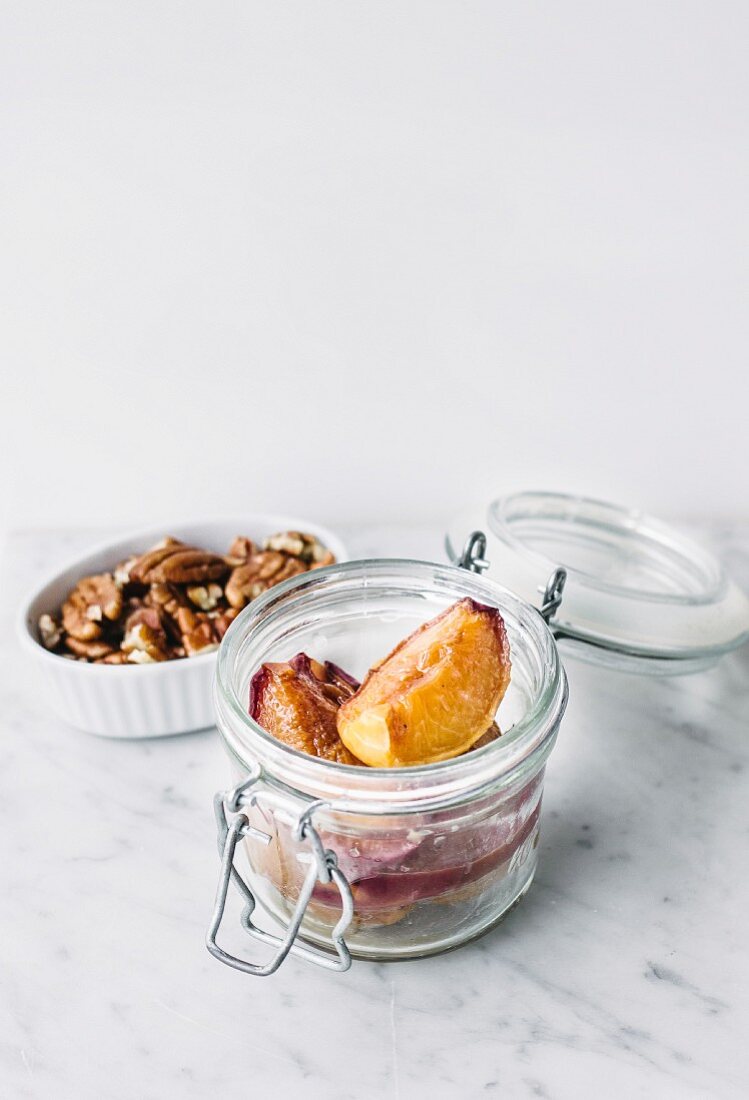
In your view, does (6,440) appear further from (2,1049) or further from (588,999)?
(588,999)

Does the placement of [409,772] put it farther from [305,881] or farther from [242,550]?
[242,550]

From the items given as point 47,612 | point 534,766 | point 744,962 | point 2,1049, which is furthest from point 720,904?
point 47,612

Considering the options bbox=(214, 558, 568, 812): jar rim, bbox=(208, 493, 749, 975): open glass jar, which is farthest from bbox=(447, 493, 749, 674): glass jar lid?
bbox=(214, 558, 568, 812): jar rim

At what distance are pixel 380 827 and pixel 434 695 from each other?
7 centimetres

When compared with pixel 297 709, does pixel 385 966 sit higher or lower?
lower

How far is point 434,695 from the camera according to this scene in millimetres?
510

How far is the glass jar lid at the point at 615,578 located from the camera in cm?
70

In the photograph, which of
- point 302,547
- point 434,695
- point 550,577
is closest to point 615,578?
point 550,577

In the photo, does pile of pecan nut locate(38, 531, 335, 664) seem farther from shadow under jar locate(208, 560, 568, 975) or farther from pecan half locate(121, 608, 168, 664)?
shadow under jar locate(208, 560, 568, 975)

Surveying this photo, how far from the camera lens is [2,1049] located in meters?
0.52

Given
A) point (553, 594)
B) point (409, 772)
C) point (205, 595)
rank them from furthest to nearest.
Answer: point (205, 595), point (553, 594), point (409, 772)

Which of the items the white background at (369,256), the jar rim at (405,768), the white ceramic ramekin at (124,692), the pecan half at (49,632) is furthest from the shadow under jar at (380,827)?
the white background at (369,256)

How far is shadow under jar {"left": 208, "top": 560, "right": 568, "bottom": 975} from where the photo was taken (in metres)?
0.49

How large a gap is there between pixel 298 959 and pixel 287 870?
0.06 meters
